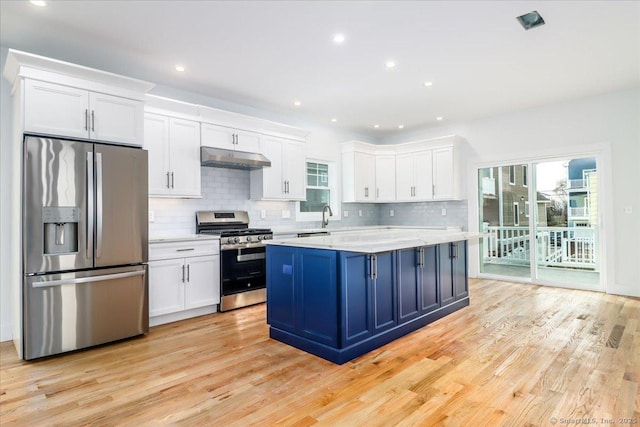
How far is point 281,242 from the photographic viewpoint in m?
3.15

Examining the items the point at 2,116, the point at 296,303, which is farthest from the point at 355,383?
the point at 2,116

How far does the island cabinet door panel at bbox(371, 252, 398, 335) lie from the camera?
3.01m

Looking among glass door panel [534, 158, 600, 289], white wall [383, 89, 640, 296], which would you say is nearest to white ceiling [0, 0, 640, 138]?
white wall [383, 89, 640, 296]

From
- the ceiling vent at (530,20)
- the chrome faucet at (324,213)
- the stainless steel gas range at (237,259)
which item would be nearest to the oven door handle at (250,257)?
the stainless steel gas range at (237,259)

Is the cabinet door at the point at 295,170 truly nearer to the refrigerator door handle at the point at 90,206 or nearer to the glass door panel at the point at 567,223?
the refrigerator door handle at the point at 90,206

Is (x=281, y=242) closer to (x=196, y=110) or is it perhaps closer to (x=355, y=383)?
(x=355, y=383)

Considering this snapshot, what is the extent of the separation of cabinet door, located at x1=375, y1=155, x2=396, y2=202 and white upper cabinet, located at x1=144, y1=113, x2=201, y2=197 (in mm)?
3653

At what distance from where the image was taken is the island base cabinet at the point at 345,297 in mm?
2758

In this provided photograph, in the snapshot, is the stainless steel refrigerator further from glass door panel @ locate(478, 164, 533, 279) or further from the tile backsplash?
glass door panel @ locate(478, 164, 533, 279)

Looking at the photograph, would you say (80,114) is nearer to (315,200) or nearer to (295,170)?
(295,170)

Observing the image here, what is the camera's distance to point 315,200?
6.39 metres

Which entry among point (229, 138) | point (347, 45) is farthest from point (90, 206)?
point (347, 45)

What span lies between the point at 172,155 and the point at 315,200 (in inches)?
111

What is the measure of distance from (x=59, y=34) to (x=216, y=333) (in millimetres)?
3037
